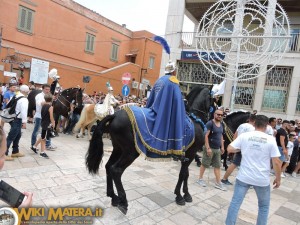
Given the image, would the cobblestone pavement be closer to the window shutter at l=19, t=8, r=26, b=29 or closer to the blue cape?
the blue cape

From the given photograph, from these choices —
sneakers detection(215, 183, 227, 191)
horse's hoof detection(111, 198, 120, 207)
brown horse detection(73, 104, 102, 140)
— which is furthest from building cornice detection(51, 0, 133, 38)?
horse's hoof detection(111, 198, 120, 207)

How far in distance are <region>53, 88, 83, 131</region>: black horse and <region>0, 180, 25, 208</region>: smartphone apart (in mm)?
7879

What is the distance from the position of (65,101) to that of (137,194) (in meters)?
5.95

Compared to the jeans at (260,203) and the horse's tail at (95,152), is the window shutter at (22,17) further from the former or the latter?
the jeans at (260,203)

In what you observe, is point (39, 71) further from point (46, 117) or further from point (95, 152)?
point (95, 152)

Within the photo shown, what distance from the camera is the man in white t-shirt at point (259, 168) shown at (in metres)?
3.23

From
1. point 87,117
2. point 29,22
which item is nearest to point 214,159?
point 87,117

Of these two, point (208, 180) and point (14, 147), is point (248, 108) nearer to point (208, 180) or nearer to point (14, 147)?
point (208, 180)

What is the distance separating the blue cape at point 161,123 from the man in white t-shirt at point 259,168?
1.07 meters

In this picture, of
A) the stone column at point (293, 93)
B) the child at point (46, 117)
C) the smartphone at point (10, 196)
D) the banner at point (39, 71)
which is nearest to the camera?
the smartphone at point (10, 196)

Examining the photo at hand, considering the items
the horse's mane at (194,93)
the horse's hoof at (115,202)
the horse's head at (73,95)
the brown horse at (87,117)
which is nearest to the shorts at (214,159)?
the horse's mane at (194,93)

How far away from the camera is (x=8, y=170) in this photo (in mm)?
4750

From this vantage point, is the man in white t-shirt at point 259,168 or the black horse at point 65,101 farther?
the black horse at point 65,101

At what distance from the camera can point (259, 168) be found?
10.7ft
